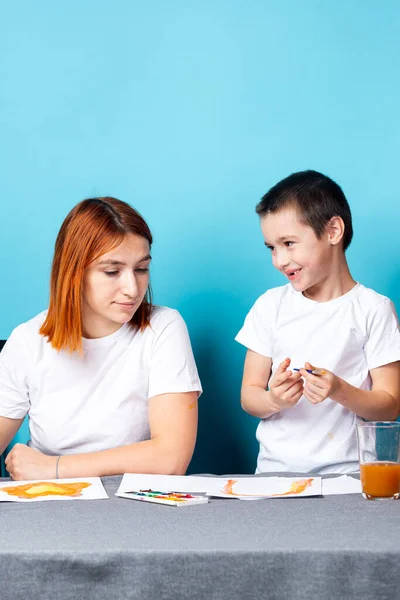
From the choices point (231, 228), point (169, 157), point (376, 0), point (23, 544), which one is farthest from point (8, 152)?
point (23, 544)

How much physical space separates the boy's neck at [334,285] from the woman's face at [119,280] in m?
0.39

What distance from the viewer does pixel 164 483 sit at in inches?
49.8

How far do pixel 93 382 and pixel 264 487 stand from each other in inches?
20.2

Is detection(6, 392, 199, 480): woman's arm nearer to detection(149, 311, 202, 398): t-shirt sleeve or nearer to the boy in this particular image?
detection(149, 311, 202, 398): t-shirt sleeve

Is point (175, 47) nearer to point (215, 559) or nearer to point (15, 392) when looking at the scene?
point (15, 392)

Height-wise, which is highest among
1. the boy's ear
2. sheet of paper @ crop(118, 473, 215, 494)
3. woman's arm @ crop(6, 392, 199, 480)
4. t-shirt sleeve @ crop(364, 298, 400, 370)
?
the boy's ear

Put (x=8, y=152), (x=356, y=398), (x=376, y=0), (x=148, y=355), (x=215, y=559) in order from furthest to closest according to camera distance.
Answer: (x=8, y=152)
(x=376, y=0)
(x=148, y=355)
(x=356, y=398)
(x=215, y=559)

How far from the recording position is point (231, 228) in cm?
199

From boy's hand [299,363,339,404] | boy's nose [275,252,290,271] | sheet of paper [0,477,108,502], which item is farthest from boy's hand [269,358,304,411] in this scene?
sheet of paper [0,477,108,502]

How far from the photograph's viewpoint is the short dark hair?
1.62 m

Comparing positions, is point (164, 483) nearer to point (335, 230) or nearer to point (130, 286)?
point (130, 286)

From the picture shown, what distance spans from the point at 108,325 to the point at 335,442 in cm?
54

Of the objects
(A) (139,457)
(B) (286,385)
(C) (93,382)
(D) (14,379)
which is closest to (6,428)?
(D) (14,379)

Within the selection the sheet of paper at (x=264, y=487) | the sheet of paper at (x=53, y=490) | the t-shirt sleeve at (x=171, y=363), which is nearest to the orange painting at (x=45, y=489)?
the sheet of paper at (x=53, y=490)
